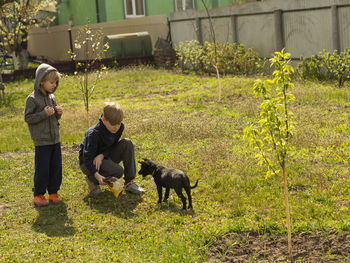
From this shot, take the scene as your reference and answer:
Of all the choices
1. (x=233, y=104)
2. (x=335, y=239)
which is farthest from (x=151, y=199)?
(x=233, y=104)

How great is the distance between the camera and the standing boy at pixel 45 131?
5.86m

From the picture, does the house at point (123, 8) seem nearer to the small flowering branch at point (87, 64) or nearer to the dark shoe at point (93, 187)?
the small flowering branch at point (87, 64)

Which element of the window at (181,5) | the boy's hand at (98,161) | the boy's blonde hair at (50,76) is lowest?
the boy's hand at (98,161)

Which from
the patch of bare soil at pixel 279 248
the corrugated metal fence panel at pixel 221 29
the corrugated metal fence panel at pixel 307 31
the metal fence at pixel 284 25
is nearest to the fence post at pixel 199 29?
the metal fence at pixel 284 25

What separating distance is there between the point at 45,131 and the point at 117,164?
0.91 meters

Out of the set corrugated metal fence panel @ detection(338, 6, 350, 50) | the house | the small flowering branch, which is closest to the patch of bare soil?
the small flowering branch

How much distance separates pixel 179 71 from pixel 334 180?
1364 cm

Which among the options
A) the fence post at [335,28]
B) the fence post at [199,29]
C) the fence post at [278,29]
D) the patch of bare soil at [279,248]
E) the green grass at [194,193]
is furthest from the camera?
the fence post at [199,29]

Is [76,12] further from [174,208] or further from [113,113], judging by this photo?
[174,208]

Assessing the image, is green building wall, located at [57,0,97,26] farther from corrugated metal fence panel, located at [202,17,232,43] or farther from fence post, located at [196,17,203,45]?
corrugated metal fence panel, located at [202,17,232,43]

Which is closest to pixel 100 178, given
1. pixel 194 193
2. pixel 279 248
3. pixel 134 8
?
pixel 194 193

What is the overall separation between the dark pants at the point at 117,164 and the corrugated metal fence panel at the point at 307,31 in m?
8.89

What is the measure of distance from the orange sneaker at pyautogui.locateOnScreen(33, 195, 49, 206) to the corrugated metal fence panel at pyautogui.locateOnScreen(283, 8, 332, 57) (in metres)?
9.71

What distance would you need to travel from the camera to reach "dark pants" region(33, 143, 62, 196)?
6000 mm
